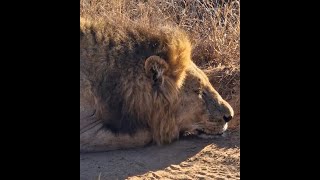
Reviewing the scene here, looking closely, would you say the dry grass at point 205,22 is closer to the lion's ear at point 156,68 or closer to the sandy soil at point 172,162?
the sandy soil at point 172,162

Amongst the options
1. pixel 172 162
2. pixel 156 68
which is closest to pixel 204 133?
pixel 172 162

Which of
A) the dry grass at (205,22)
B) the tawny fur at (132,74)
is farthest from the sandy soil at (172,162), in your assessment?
the dry grass at (205,22)

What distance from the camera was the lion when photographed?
159 inches

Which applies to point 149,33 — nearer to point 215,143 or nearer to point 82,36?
point 82,36

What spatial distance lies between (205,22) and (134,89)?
6.67 feet

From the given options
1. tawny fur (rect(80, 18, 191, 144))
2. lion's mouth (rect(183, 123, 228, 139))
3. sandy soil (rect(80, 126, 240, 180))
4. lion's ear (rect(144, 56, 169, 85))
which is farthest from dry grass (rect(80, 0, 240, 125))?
lion's ear (rect(144, 56, 169, 85))

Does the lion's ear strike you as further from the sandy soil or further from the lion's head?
the sandy soil

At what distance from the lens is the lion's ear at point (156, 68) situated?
404cm

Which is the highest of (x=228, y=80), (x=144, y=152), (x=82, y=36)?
(x=82, y=36)
